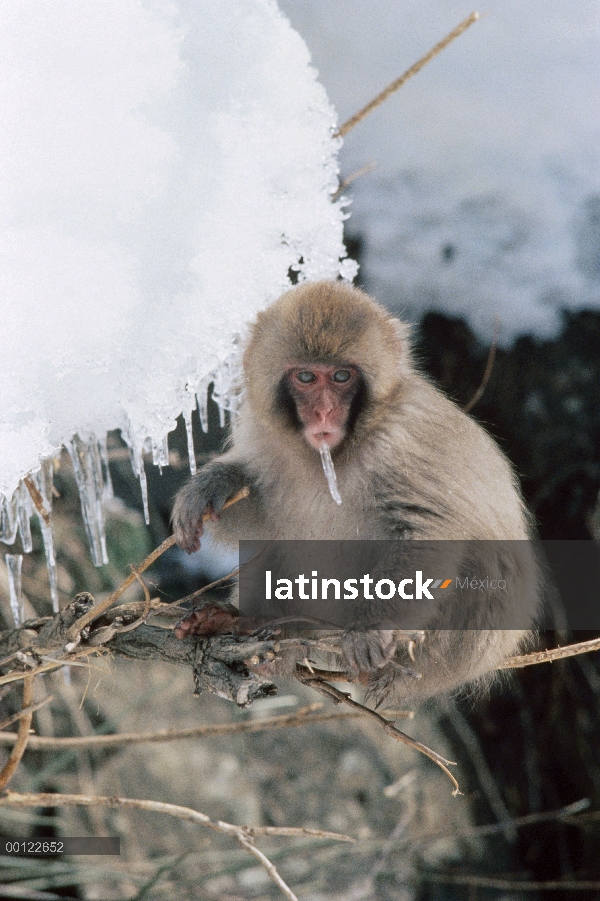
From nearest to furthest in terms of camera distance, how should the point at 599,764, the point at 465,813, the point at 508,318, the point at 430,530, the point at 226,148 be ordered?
the point at 430,530 → the point at 226,148 → the point at 508,318 → the point at 599,764 → the point at 465,813

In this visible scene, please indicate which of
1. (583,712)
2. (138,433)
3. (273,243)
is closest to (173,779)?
(583,712)

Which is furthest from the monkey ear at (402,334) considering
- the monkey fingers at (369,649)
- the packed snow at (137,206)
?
the monkey fingers at (369,649)

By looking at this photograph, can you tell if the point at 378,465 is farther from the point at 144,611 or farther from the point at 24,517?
the point at 24,517

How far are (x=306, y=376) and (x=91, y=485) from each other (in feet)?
2.46

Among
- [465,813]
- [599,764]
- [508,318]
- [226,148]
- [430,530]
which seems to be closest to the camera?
[430,530]

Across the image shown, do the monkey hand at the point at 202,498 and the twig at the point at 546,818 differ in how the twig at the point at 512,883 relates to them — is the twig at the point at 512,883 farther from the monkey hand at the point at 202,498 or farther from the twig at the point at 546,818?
the monkey hand at the point at 202,498

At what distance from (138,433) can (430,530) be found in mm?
779

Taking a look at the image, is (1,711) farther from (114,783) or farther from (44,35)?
(44,35)

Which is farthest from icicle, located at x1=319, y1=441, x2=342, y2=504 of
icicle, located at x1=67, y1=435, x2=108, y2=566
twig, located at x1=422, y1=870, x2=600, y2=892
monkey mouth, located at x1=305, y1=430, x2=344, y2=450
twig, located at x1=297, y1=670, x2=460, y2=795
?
twig, located at x1=422, y1=870, x2=600, y2=892

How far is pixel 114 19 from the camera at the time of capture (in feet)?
7.12

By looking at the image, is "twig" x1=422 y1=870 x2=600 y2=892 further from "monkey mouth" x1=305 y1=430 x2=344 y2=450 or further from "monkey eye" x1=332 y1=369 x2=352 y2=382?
"monkey eye" x1=332 y1=369 x2=352 y2=382

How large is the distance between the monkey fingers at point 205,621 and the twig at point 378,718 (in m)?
0.23

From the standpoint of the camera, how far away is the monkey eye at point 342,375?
194 cm

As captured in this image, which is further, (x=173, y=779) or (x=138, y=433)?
(x=173, y=779)
